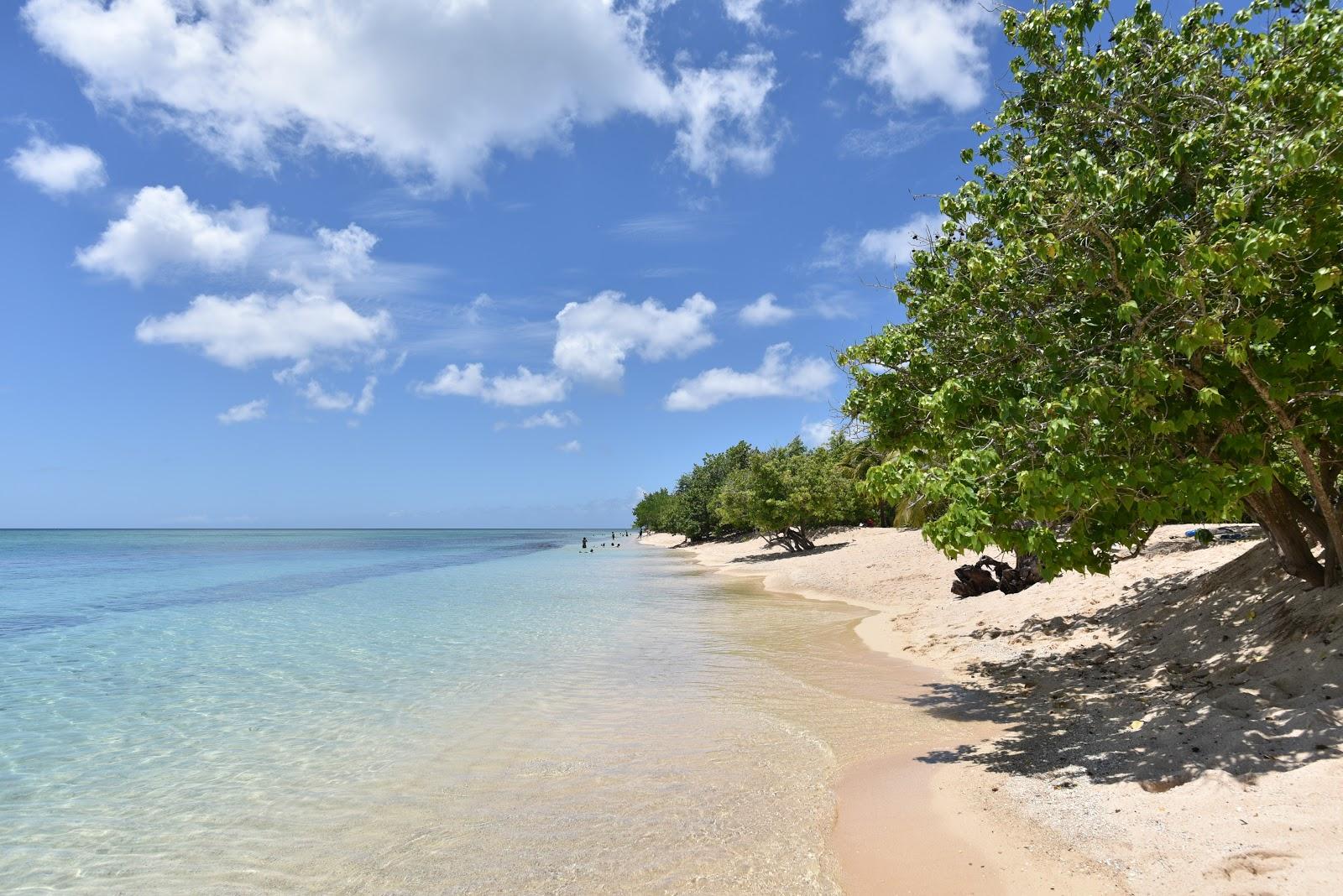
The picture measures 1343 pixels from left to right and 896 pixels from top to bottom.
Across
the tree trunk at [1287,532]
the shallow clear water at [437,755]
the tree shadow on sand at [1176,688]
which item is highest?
the tree trunk at [1287,532]

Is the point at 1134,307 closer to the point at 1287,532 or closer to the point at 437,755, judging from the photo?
the point at 1287,532

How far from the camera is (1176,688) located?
9.17 metres

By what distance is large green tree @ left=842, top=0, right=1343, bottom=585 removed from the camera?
6.29 meters

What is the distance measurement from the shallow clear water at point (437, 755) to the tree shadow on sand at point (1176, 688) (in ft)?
6.27

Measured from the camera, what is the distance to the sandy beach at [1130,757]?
205 inches

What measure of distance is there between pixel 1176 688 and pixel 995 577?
1164cm

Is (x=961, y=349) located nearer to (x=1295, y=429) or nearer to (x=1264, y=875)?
(x=1295, y=429)

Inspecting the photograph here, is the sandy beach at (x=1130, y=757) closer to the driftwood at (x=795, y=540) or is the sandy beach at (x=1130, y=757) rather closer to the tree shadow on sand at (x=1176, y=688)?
the tree shadow on sand at (x=1176, y=688)

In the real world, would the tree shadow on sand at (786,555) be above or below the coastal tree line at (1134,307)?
below

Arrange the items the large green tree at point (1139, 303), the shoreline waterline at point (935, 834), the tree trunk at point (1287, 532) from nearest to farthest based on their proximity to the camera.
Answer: the shoreline waterline at point (935, 834), the large green tree at point (1139, 303), the tree trunk at point (1287, 532)

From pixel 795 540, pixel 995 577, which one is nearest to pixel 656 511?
pixel 795 540

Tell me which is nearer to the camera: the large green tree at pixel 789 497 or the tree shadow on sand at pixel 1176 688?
the tree shadow on sand at pixel 1176 688

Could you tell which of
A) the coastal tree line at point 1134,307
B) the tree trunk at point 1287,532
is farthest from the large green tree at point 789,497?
the coastal tree line at point 1134,307

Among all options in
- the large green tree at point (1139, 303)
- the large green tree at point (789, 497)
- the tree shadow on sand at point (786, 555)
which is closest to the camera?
the large green tree at point (1139, 303)
